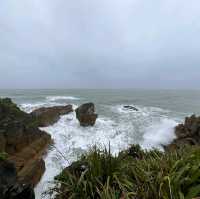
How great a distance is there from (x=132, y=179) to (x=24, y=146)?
8.70m

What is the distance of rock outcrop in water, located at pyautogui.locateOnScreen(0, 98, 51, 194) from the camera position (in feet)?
29.7

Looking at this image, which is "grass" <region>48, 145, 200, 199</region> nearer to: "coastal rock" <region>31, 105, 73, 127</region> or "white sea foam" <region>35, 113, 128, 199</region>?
"white sea foam" <region>35, 113, 128, 199</region>

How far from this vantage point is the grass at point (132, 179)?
279 centimetres

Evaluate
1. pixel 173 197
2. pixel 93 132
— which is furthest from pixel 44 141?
pixel 173 197

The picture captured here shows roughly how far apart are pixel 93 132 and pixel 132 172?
1498 centimetres

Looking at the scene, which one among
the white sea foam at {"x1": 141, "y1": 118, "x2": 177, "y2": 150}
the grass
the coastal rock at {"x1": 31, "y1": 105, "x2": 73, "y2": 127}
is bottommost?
the white sea foam at {"x1": 141, "y1": 118, "x2": 177, "y2": 150}

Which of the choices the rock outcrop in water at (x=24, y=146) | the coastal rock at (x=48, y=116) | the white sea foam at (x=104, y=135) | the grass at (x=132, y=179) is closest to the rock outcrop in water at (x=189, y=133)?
the white sea foam at (x=104, y=135)

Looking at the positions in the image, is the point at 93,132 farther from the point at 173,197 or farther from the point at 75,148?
the point at 173,197

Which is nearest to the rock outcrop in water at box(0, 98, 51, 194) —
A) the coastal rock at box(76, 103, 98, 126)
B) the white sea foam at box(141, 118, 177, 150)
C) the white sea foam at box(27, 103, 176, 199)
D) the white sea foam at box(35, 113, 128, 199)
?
the white sea foam at box(35, 113, 128, 199)

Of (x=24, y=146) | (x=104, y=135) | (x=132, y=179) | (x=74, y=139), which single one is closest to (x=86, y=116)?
(x=104, y=135)

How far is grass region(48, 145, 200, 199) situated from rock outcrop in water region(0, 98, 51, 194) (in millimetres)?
5193

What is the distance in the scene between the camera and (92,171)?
3.84 m

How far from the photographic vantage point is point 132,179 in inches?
135

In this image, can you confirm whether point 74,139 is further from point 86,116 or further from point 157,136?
point 157,136
